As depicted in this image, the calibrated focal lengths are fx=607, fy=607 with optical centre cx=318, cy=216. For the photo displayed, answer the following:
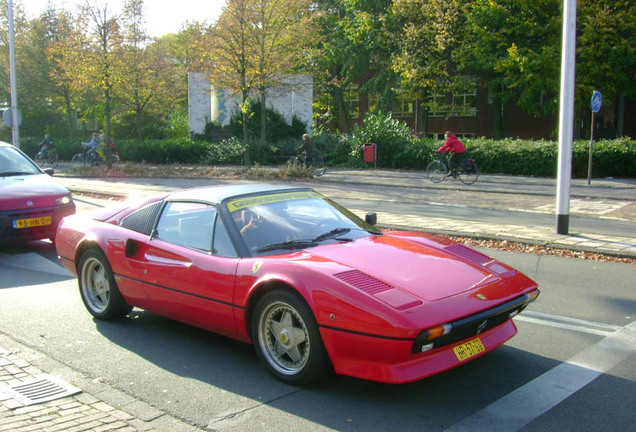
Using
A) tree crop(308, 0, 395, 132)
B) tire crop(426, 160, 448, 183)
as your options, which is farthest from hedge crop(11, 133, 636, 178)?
tree crop(308, 0, 395, 132)

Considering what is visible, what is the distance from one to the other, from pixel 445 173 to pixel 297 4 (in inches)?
423

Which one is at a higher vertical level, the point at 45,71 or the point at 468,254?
the point at 45,71

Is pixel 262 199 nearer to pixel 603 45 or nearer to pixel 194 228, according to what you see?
pixel 194 228

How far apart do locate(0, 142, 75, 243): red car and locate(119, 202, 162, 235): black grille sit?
429cm

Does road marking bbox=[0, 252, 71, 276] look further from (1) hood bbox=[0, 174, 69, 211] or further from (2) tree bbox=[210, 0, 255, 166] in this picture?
(2) tree bbox=[210, 0, 255, 166]

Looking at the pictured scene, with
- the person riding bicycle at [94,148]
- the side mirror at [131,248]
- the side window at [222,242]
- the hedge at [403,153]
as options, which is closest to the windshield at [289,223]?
the side window at [222,242]

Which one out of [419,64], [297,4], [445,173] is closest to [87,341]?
[445,173]

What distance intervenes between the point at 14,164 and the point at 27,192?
1274 millimetres

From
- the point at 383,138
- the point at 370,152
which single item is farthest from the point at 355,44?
the point at 370,152

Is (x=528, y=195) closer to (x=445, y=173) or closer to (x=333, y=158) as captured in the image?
(x=445, y=173)

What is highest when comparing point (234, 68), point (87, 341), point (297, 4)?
point (297, 4)

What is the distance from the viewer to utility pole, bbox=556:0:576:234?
9.52 metres

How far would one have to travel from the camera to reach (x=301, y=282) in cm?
392

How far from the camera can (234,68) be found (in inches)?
962
